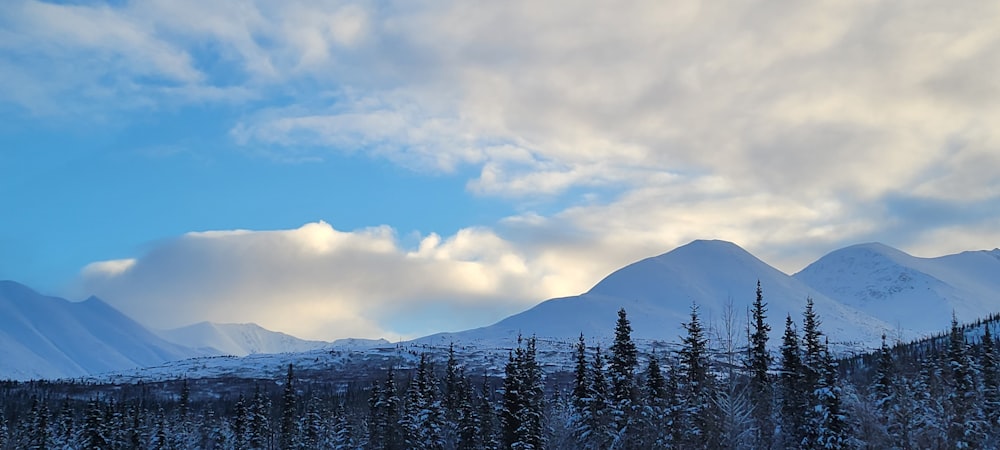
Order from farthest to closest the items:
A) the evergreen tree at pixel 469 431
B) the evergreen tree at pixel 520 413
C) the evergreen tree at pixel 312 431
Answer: the evergreen tree at pixel 312 431
the evergreen tree at pixel 469 431
the evergreen tree at pixel 520 413

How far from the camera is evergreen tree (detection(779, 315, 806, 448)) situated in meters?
65.4

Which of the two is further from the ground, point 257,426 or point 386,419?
point 386,419

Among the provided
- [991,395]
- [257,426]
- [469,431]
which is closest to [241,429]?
[257,426]

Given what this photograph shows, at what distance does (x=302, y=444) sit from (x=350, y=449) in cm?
1242

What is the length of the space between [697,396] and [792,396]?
27.7ft

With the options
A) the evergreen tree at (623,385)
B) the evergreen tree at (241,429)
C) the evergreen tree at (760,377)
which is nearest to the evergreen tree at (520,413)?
the evergreen tree at (623,385)

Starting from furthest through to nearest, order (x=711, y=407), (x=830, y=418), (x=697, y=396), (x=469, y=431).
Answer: (x=469, y=431) → (x=697, y=396) → (x=830, y=418) → (x=711, y=407)

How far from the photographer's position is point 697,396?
209 ft

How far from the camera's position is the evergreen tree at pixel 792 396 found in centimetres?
6538

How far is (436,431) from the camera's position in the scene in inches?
3391

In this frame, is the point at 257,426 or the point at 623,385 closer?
the point at 623,385

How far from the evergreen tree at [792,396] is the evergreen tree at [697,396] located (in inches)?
239

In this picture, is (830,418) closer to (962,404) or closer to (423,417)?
(962,404)

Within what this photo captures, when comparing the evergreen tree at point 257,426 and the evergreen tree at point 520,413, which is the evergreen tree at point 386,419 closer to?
the evergreen tree at point 520,413
